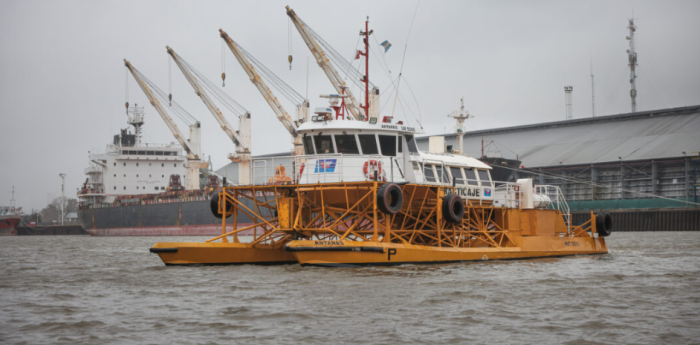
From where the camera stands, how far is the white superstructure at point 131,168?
275 ft

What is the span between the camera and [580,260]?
2459 centimetres

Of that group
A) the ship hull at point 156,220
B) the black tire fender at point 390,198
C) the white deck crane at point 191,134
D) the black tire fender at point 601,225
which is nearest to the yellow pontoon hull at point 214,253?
the black tire fender at point 390,198

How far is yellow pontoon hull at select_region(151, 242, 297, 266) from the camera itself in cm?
2120

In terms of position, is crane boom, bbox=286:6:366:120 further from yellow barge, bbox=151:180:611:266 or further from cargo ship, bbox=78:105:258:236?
yellow barge, bbox=151:180:611:266

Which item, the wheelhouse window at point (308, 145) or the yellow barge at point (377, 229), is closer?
the yellow barge at point (377, 229)

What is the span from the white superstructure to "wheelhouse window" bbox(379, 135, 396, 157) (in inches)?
2542

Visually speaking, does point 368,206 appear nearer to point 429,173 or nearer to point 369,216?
point 369,216

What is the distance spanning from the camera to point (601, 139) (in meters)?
74.9

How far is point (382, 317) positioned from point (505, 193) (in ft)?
42.3

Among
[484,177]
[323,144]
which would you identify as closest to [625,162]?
[484,177]

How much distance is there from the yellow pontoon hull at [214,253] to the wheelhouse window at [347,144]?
378cm

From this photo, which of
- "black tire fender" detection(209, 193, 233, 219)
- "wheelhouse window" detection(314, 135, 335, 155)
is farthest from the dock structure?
"black tire fender" detection(209, 193, 233, 219)

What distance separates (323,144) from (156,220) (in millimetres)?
54001

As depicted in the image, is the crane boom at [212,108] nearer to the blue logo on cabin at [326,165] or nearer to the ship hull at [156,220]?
the ship hull at [156,220]
